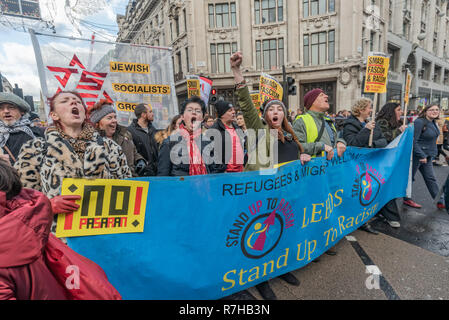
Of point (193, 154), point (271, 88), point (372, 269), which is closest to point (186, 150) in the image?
point (193, 154)

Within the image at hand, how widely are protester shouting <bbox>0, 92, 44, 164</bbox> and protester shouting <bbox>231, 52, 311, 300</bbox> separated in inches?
97.1

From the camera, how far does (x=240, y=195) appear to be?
2016mm

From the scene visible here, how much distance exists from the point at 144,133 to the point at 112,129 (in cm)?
89

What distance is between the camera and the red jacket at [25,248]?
3.02ft

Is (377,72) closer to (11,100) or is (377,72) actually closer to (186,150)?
(186,150)

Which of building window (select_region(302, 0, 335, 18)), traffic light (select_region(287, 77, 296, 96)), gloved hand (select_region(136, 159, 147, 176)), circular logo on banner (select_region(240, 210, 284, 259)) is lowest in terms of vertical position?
circular logo on banner (select_region(240, 210, 284, 259))

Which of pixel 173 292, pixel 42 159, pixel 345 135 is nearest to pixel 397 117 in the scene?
pixel 345 135

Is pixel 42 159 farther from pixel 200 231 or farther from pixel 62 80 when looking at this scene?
pixel 62 80

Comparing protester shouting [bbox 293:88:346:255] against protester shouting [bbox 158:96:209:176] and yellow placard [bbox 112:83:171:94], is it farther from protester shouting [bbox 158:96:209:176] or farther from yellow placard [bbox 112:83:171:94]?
yellow placard [bbox 112:83:171:94]

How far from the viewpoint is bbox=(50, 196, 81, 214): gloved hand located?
60.0 inches

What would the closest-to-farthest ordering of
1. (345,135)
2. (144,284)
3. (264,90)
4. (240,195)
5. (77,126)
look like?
(144,284) → (77,126) → (240,195) → (345,135) → (264,90)

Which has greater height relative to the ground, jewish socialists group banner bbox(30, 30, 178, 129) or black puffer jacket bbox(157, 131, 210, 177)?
jewish socialists group banner bbox(30, 30, 178, 129)

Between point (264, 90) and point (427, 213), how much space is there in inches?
141

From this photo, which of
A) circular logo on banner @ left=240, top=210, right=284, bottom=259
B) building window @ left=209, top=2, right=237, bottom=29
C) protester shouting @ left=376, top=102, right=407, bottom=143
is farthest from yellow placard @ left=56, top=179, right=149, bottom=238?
building window @ left=209, top=2, right=237, bottom=29
